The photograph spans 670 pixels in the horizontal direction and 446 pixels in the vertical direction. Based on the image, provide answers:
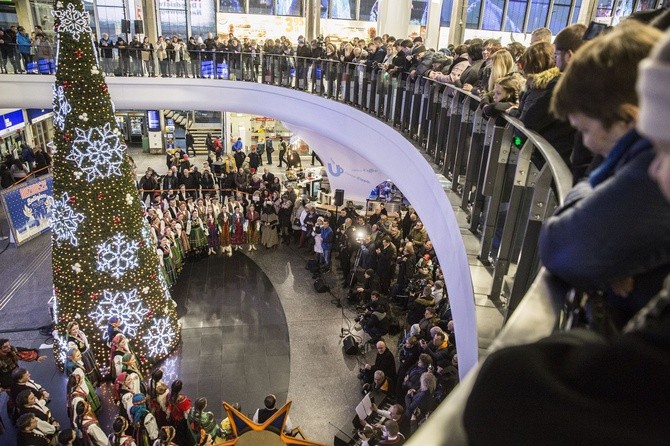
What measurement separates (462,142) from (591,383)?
4878 mm

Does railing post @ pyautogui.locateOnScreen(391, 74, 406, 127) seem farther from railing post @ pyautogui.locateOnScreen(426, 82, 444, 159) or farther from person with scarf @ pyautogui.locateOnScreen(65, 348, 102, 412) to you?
person with scarf @ pyautogui.locateOnScreen(65, 348, 102, 412)

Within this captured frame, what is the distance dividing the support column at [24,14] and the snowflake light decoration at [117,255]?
18.1 metres

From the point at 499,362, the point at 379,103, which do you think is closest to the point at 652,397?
the point at 499,362

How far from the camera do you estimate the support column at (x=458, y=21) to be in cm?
2016

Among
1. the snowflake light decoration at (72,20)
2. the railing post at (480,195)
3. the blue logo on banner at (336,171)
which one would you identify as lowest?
the blue logo on banner at (336,171)

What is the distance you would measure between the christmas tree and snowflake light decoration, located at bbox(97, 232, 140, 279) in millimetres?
14

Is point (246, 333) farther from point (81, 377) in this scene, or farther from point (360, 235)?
point (360, 235)

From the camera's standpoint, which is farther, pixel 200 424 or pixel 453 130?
pixel 200 424

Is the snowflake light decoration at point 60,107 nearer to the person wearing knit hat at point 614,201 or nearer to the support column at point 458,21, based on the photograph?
the person wearing knit hat at point 614,201

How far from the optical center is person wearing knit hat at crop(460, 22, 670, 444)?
2.02 ft

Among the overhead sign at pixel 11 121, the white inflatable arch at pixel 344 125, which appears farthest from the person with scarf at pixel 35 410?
the overhead sign at pixel 11 121

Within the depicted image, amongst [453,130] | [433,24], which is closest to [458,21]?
[433,24]

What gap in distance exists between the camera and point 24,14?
19.9m

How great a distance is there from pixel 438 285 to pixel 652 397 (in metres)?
8.72
